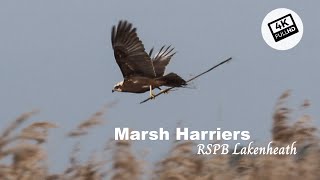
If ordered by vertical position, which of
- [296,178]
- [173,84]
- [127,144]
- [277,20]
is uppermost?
[277,20]

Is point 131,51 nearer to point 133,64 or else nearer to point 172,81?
point 133,64

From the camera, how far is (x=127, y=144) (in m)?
4.03

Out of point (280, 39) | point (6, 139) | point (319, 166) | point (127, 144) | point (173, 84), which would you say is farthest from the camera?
point (280, 39)

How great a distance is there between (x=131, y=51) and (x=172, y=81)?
353 millimetres

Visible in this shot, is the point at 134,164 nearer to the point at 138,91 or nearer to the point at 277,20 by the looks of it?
the point at 138,91

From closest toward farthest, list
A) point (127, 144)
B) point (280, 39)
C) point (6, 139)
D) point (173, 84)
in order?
1. point (6, 139)
2. point (127, 144)
3. point (173, 84)
4. point (280, 39)

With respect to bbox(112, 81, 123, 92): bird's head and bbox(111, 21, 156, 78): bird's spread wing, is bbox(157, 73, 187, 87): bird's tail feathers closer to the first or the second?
bbox(111, 21, 156, 78): bird's spread wing

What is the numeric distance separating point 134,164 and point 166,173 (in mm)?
164

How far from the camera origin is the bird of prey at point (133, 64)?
15.9 ft

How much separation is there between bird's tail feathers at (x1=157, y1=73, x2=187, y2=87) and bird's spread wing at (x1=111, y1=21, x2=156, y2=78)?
98mm

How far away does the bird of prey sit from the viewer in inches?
190

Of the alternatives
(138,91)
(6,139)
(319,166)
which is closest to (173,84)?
(138,91)

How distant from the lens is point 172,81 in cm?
472

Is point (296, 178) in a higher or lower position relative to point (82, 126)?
lower
